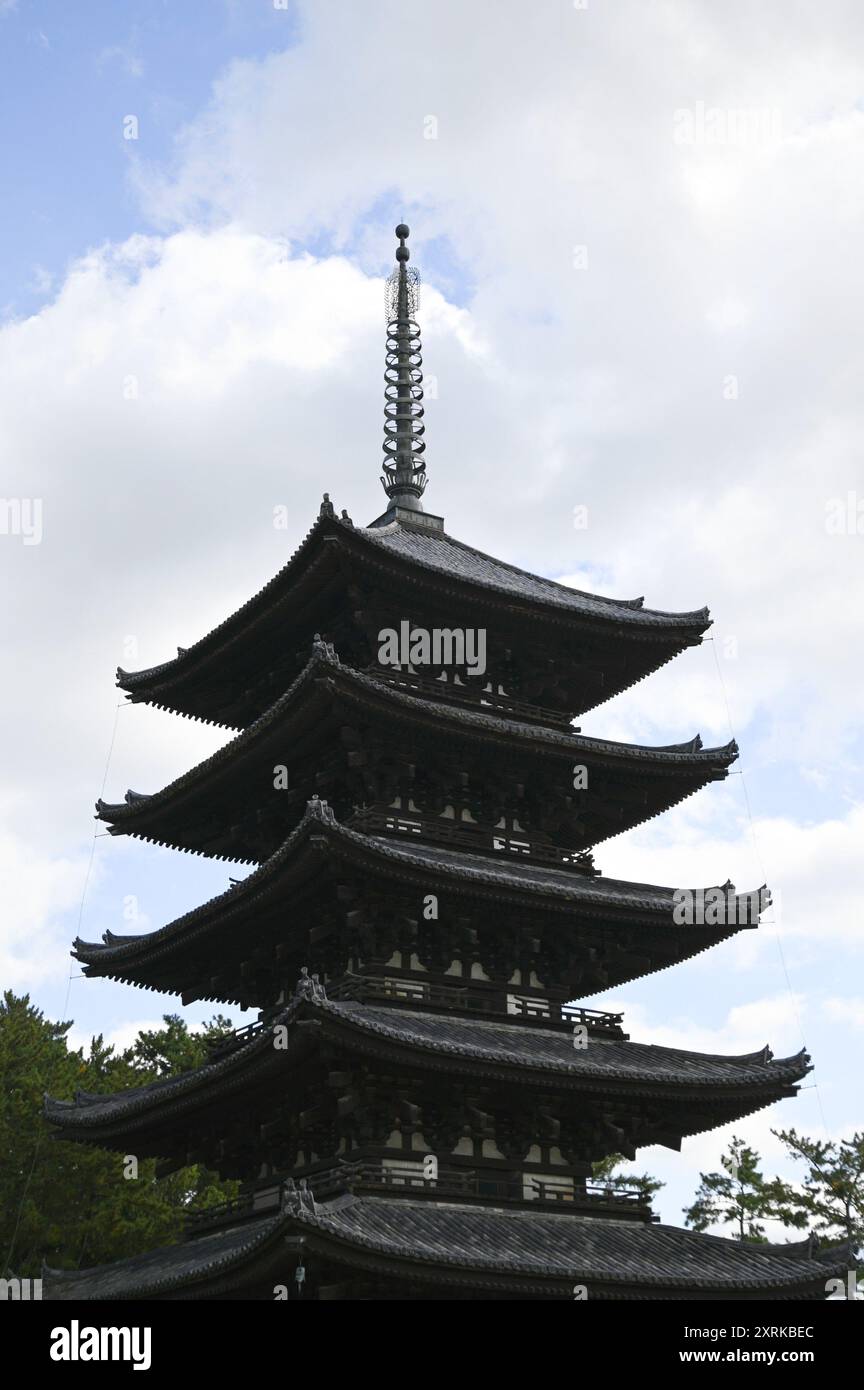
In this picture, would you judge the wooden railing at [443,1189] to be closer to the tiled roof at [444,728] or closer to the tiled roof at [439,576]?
the tiled roof at [444,728]

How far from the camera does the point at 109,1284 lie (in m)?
29.8

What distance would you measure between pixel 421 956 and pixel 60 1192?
82.5ft

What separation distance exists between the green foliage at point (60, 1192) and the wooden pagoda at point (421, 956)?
52.7 feet

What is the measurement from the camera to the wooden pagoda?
25.3m

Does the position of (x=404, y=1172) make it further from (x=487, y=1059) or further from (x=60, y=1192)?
(x=60, y=1192)

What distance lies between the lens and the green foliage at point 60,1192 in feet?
155

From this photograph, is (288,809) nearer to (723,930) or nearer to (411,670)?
(411,670)

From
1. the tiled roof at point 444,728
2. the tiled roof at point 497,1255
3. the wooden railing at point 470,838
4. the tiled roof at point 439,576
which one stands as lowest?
the tiled roof at point 497,1255

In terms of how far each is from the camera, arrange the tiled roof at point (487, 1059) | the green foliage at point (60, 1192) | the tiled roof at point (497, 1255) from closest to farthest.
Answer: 1. the tiled roof at point (497, 1255)
2. the tiled roof at point (487, 1059)
3. the green foliage at point (60, 1192)

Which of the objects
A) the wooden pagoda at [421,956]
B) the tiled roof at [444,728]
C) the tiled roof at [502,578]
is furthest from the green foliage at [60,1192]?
the tiled roof at [502,578]

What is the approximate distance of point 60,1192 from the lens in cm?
4834

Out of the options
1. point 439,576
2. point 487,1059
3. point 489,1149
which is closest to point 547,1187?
point 489,1149
